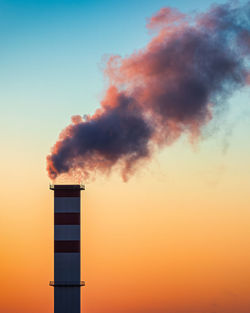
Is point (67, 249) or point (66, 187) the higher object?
point (66, 187)

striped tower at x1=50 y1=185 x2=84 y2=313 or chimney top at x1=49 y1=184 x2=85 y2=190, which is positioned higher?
chimney top at x1=49 y1=184 x2=85 y2=190

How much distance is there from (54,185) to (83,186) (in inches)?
74.1

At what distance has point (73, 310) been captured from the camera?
44.6 metres

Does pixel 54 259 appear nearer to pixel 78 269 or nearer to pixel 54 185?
pixel 78 269

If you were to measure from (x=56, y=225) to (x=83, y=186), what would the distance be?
3.04 metres

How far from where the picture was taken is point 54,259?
4506 centimetres

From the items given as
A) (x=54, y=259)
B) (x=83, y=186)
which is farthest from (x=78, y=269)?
(x=83, y=186)

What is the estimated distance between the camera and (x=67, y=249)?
1778 inches

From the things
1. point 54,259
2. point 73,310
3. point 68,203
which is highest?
point 68,203

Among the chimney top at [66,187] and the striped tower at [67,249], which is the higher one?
the chimney top at [66,187]

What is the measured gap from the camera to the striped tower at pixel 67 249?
44562mm

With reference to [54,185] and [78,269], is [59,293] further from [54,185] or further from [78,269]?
[54,185]

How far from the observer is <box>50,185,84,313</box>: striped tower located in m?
44.6

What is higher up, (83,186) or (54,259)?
(83,186)
